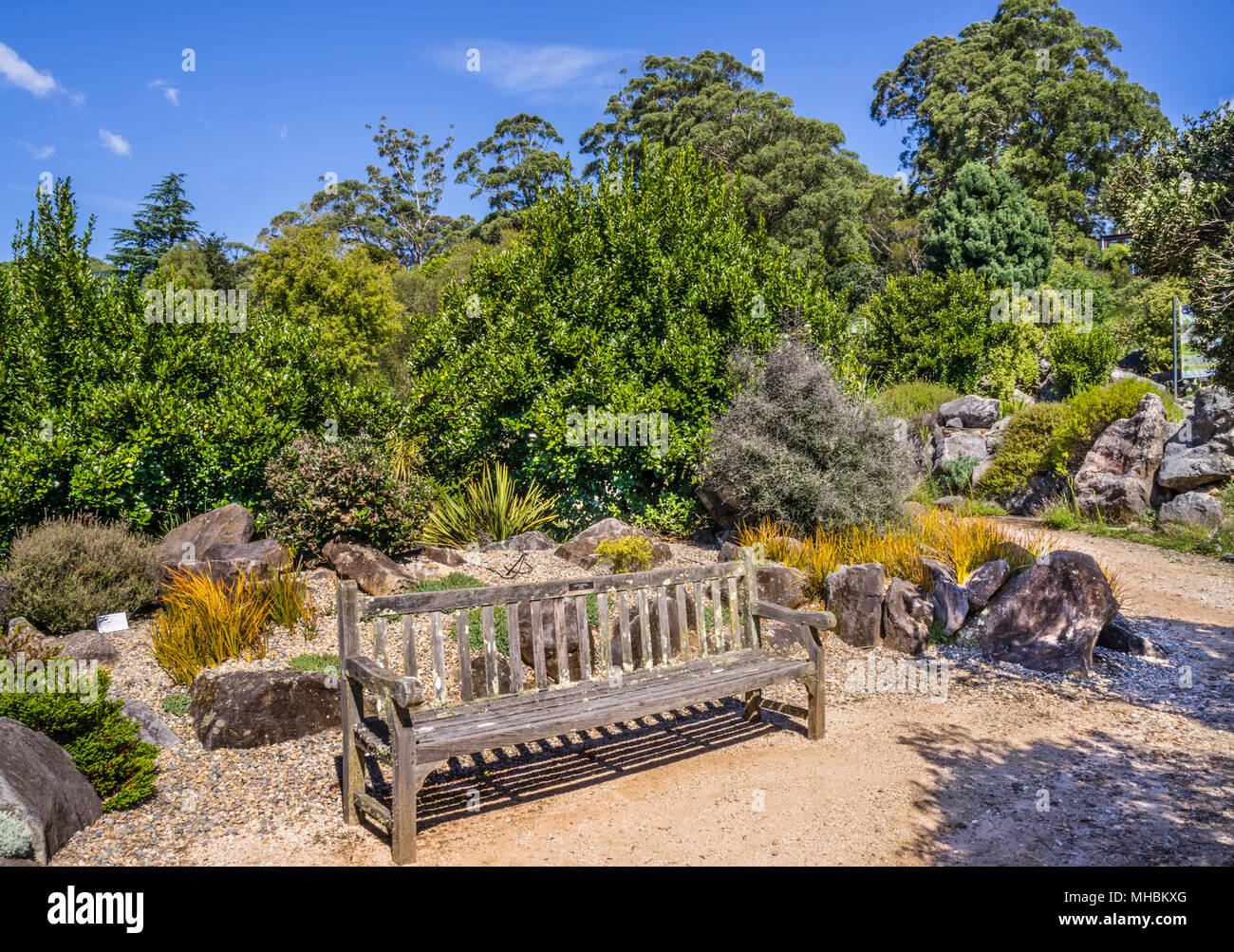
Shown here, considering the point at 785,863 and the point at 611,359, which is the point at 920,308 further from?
the point at 785,863

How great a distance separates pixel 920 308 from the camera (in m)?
18.4

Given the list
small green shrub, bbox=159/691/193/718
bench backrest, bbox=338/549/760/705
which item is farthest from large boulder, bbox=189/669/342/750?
bench backrest, bbox=338/549/760/705

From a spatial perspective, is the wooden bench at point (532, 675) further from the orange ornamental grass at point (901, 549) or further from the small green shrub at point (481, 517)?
the small green shrub at point (481, 517)

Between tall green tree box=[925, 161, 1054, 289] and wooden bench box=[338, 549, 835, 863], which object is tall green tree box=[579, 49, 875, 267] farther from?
wooden bench box=[338, 549, 835, 863]

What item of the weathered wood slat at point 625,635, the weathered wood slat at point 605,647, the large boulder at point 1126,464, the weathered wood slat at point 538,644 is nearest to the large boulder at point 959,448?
the large boulder at point 1126,464

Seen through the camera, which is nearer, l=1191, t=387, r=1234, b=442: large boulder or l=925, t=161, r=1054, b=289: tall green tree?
l=1191, t=387, r=1234, b=442: large boulder

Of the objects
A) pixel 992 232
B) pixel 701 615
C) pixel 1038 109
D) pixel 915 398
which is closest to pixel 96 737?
pixel 701 615

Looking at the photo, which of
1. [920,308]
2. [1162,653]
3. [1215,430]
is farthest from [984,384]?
[1162,653]

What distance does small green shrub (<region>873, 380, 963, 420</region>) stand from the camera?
15.1 m

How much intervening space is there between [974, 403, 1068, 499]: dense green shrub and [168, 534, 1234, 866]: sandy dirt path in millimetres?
6920

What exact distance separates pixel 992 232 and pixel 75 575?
77.3ft

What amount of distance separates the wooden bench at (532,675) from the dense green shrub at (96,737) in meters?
0.99

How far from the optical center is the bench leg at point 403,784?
11.0 ft

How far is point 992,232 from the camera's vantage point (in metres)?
22.3
